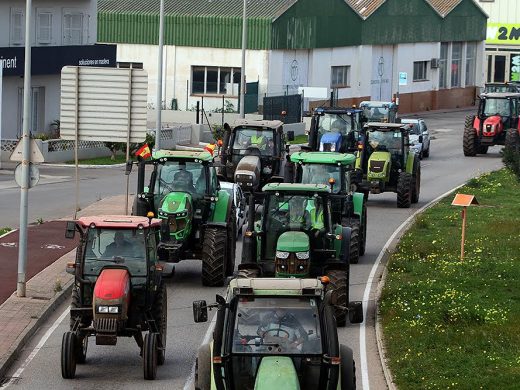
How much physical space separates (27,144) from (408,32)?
63676 millimetres

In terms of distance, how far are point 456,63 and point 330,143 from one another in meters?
51.7

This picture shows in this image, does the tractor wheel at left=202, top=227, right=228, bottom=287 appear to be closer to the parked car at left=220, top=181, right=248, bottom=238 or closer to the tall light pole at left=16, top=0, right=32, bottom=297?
the tall light pole at left=16, top=0, right=32, bottom=297

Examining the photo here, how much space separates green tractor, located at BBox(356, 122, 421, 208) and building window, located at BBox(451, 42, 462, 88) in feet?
176

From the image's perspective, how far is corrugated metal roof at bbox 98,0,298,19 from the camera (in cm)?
7400

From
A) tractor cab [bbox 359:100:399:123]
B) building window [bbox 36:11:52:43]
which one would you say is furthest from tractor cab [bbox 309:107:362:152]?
building window [bbox 36:11:52:43]

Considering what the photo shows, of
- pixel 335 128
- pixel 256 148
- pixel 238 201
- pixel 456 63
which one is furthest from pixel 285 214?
pixel 456 63

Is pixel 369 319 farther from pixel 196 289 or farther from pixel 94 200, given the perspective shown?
pixel 94 200

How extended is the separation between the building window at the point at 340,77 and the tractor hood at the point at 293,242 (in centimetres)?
5607

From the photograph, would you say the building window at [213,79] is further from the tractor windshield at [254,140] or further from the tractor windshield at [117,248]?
the tractor windshield at [117,248]

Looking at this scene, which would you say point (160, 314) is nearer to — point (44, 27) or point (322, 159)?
point (322, 159)

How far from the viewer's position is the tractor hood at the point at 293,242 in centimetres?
2330

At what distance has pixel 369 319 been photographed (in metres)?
24.8

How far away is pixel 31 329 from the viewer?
22938mm

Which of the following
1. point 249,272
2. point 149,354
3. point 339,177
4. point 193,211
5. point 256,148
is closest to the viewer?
point 149,354
